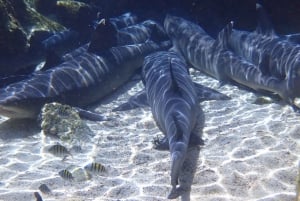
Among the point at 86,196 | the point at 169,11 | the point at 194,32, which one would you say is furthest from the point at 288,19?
the point at 86,196

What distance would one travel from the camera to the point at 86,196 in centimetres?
447

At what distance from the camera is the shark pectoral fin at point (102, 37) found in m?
9.10

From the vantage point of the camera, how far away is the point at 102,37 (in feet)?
30.2

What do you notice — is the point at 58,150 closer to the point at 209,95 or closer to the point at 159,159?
the point at 159,159

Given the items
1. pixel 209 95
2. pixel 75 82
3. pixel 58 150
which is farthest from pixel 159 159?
pixel 75 82

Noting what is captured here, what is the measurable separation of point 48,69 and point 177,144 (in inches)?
193

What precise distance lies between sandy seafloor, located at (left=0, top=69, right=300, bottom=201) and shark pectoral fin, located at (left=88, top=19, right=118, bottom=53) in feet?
8.30

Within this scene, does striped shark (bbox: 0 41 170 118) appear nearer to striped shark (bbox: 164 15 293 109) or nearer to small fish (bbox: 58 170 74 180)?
striped shark (bbox: 164 15 293 109)

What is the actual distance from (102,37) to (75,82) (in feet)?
6.13

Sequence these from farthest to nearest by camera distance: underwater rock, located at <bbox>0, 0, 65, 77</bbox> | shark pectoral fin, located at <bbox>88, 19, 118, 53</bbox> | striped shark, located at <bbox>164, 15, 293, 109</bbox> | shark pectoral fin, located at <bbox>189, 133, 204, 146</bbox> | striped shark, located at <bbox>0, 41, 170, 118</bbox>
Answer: shark pectoral fin, located at <bbox>88, 19, 118, 53</bbox> → underwater rock, located at <bbox>0, 0, 65, 77</bbox> → striped shark, located at <bbox>164, 15, 293, 109</bbox> → striped shark, located at <bbox>0, 41, 170, 118</bbox> → shark pectoral fin, located at <bbox>189, 133, 204, 146</bbox>

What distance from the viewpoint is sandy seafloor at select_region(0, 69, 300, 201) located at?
14.7ft

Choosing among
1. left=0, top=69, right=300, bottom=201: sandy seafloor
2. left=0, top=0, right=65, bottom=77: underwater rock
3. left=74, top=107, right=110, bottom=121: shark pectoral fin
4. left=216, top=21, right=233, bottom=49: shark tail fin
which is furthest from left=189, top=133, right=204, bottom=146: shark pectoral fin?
left=0, top=0, right=65, bottom=77: underwater rock

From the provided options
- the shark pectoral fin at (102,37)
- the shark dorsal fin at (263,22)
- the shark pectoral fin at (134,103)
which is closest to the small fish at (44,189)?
the shark pectoral fin at (134,103)

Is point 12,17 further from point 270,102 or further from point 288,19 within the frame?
point 288,19
